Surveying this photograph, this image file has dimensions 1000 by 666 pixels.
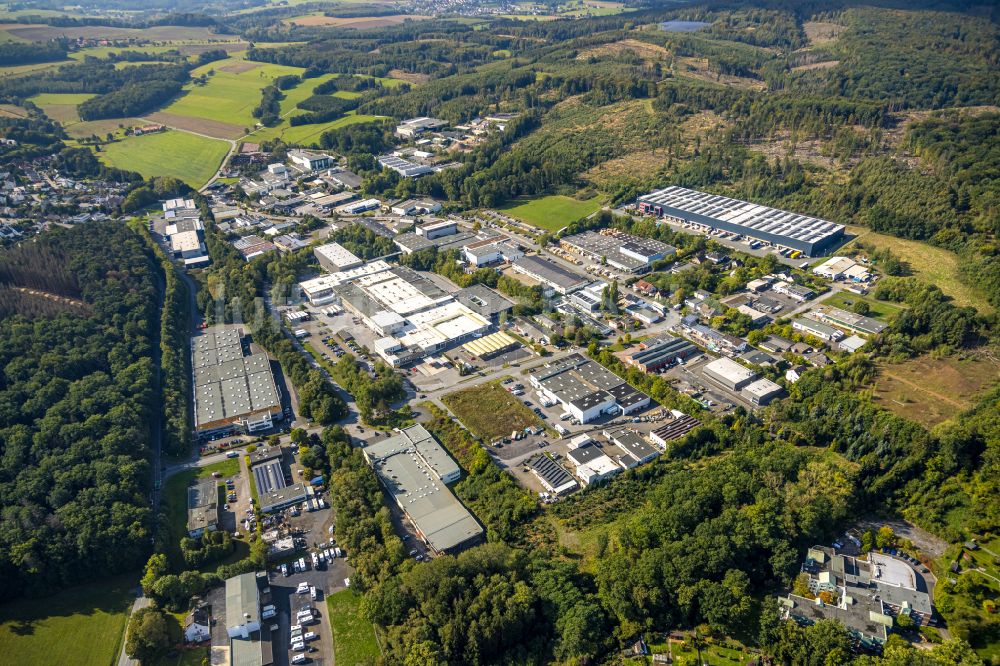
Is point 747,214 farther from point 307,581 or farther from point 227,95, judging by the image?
point 227,95

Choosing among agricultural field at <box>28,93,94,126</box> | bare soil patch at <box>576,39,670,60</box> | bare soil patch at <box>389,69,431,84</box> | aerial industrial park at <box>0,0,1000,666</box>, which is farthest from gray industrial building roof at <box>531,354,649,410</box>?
agricultural field at <box>28,93,94,126</box>

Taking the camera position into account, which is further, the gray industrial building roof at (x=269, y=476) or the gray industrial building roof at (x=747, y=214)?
the gray industrial building roof at (x=747, y=214)

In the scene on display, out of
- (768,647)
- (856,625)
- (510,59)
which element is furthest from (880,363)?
(510,59)

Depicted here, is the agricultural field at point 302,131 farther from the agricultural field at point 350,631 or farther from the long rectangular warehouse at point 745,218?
the agricultural field at point 350,631

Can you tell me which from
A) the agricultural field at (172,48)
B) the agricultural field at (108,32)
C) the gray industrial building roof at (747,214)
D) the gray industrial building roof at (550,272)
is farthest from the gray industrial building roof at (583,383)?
the agricultural field at (108,32)

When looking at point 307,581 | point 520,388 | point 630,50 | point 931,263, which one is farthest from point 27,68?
point 931,263

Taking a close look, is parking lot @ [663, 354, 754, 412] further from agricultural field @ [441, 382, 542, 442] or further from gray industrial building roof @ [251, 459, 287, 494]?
gray industrial building roof @ [251, 459, 287, 494]
